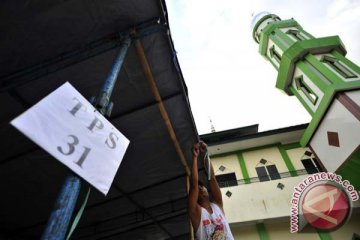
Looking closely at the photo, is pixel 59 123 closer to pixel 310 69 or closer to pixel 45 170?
pixel 45 170

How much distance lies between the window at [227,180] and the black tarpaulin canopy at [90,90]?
26.3ft

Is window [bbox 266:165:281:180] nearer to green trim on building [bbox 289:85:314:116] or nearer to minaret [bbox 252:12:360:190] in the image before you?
minaret [bbox 252:12:360:190]

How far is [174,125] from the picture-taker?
12.4 feet

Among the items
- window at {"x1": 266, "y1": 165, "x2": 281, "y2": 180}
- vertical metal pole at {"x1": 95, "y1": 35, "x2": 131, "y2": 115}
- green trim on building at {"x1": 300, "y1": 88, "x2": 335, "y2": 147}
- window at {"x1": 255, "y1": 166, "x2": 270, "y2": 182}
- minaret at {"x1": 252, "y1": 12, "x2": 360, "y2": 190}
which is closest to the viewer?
vertical metal pole at {"x1": 95, "y1": 35, "x2": 131, "y2": 115}

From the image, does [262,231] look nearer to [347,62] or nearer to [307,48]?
[347,62]

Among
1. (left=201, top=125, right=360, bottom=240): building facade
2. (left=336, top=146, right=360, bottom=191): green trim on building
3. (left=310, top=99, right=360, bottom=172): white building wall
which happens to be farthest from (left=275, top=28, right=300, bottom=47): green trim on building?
(left=336, top=146, right=360, bottom=191): green trim on building

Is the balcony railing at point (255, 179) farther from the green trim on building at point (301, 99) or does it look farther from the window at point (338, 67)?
the window at point (338, 67)

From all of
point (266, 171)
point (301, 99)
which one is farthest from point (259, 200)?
point (301, 99)

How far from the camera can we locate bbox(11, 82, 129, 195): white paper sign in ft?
4.45

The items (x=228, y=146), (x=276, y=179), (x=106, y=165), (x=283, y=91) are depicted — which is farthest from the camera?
(x=283, y=91)

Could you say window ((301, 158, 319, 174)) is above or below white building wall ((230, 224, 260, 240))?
above

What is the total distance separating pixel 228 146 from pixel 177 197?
28.3 ft

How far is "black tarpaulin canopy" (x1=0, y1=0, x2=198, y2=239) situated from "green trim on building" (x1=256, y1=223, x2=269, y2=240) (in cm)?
798

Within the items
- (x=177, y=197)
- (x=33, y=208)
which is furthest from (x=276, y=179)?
(x=33, y=208)
